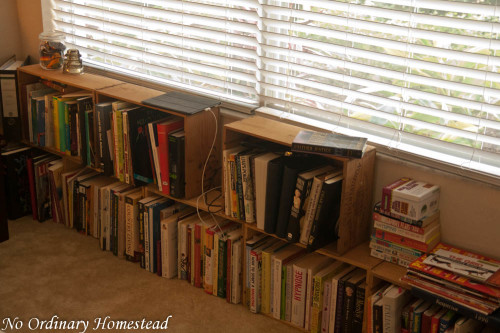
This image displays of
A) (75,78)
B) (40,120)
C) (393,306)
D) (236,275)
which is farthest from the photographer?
(40,120)

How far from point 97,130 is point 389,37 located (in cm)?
157

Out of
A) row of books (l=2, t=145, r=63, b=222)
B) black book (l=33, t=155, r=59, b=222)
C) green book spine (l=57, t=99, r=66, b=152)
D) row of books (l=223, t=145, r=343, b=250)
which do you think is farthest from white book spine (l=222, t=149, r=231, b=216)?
black book (l=33, t=155, r=59, b=222)

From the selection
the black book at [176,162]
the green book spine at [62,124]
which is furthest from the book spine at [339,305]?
the green book spine at [62,124]

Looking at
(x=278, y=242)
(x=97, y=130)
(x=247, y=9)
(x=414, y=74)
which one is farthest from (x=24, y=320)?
(x=414, y=74)

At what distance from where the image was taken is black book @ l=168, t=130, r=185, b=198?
285 cm

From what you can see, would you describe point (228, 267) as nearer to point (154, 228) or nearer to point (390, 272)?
point (154, 228)

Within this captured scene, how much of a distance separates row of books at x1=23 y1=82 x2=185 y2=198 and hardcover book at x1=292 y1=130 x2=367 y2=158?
2.12 feet

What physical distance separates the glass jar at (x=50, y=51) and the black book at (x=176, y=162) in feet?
3.52

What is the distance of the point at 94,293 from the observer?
2.97m

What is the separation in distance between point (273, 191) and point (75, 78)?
4.78 feet

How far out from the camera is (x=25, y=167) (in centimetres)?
360

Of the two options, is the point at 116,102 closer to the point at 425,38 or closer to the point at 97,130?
the point at 97,130

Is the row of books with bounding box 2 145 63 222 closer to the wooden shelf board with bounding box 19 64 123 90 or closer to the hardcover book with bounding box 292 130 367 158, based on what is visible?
the wooden shelf board with bounding box 19 64 123 90

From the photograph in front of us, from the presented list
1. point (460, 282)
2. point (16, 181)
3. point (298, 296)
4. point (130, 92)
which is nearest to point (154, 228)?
point (130, 92)
